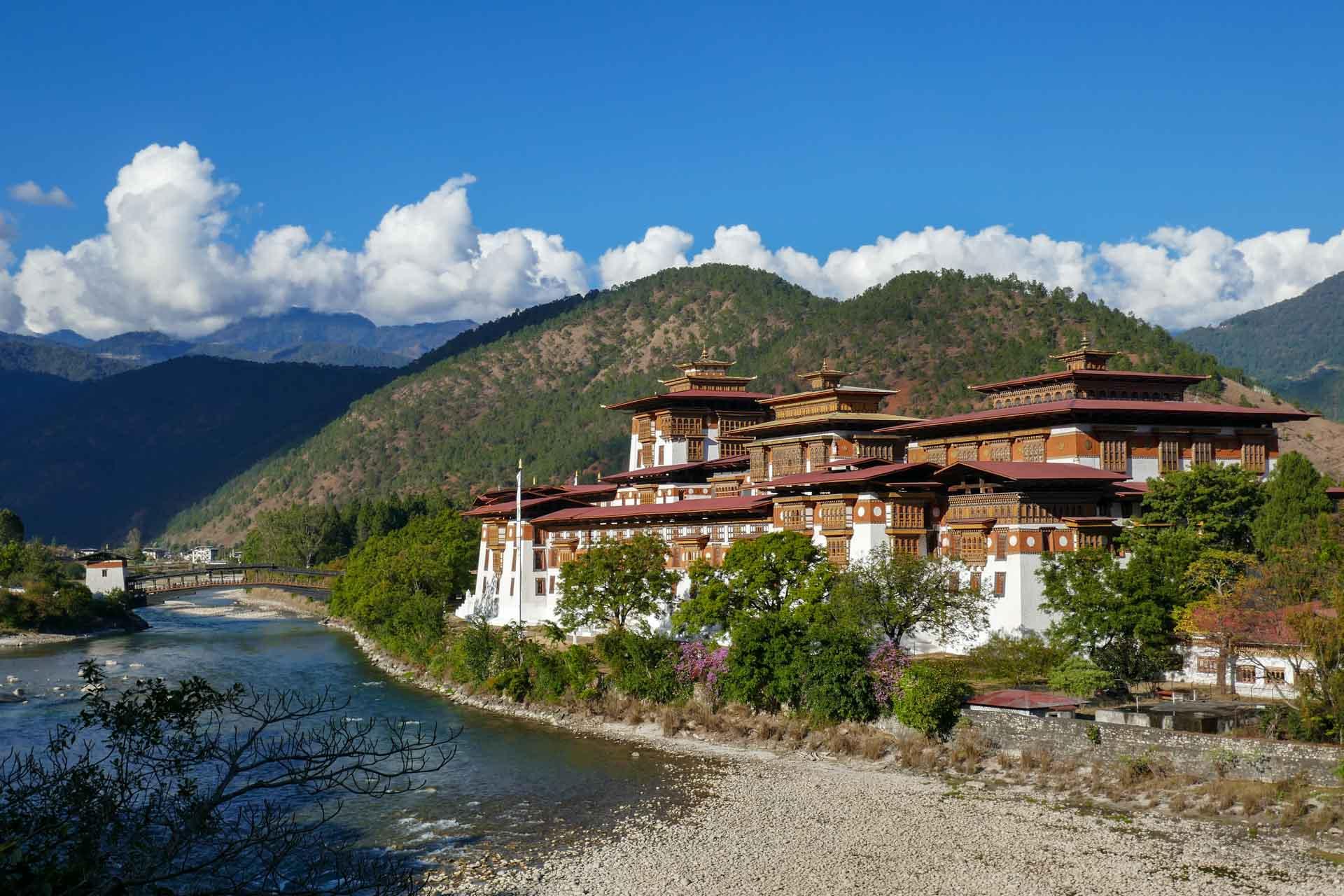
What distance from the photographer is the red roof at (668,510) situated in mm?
60812

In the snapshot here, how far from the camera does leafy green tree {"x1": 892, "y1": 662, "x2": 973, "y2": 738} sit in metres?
42.3

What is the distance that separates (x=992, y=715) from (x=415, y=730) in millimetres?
22259

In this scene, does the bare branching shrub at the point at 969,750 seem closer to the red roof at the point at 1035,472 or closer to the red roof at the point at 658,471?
the red roof at the point at 1035,472

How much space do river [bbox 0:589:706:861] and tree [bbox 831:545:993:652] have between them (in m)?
8.97

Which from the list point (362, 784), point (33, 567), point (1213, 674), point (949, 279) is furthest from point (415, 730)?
point (949, 279)

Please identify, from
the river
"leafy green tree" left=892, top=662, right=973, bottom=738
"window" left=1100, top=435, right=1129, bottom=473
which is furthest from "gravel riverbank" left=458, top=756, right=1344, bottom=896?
"window" left=1100, top=435, right=1129, bottom=473

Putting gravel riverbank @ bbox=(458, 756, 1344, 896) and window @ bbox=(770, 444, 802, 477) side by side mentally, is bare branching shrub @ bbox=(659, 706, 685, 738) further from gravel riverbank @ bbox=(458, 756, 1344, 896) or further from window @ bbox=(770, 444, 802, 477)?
window @ bbox=(770, 444, 802, 477)

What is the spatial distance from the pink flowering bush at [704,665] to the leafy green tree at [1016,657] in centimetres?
921

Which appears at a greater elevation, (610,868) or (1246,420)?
(1246,420)

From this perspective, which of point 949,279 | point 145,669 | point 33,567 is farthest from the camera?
point 949,279

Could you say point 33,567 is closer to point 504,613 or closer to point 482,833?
point 504,613

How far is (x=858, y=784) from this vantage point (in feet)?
132

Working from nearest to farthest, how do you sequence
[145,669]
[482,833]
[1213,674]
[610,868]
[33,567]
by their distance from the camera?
[610,868]
[482,833]
[1213,674]
[145,669]
[33,567]

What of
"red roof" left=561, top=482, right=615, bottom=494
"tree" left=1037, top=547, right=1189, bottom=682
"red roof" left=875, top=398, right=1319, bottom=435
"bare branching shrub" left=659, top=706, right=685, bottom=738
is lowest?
"bare branching shrub" left=659, top=706, right=685, bottom=738
